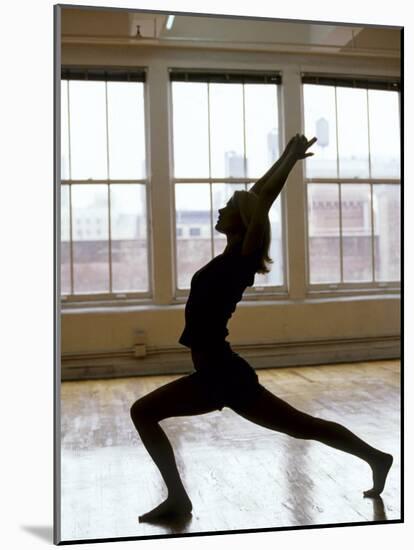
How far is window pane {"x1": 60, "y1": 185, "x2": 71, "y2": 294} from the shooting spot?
107 inches

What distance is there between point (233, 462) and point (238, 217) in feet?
3.00

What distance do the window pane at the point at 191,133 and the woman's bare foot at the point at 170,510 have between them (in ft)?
3.93

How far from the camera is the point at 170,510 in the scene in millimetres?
2805

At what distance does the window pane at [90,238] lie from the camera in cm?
273

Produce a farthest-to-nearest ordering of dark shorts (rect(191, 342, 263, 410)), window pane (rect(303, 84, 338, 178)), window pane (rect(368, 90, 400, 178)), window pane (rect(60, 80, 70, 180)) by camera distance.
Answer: window pane (rect(368, 90, 400, 178)), window pane (rect(303, 84, 338, 178)), dark shorts (rect(191, 342, 263, 410)), window pane (rect(60, 80, 70, 180))

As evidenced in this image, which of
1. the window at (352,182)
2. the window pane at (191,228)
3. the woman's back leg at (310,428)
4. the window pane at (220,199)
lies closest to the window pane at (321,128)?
the window at (352,182)

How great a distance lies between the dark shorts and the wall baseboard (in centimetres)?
3

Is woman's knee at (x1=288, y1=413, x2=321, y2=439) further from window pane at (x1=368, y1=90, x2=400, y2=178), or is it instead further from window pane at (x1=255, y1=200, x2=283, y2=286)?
window pane at (x1=368, y1=90, x2=400, y2=178)

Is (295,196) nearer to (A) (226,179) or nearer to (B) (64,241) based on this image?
(A) (226,179)

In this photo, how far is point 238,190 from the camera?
2.83 m

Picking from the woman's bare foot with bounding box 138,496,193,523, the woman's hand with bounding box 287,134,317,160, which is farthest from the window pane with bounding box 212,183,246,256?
the woman's bare foot with bounding box 138,496,193,523

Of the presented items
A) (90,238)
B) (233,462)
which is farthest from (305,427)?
(90,238)

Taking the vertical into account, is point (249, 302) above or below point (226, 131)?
below

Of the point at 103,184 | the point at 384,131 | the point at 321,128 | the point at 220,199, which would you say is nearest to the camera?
the point at 103,184
